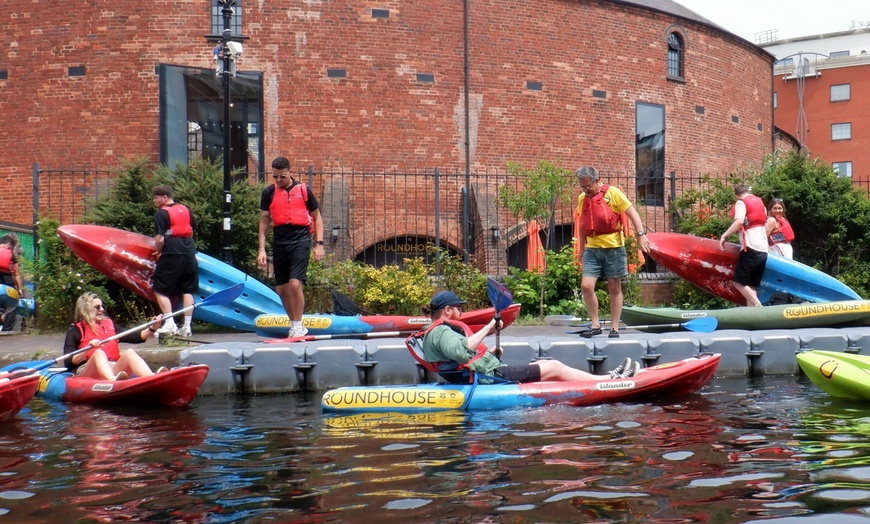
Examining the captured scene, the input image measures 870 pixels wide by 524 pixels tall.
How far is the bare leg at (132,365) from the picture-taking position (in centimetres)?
841

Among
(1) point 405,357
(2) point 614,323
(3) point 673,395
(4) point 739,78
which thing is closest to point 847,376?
(3) point 673,395

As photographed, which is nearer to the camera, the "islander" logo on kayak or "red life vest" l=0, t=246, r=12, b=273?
the "islander" logo on kayak

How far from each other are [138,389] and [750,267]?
7.74 meters

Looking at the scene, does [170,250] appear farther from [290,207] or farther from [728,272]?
[728,272]

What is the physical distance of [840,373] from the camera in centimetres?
755

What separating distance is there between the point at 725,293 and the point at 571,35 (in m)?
10.4

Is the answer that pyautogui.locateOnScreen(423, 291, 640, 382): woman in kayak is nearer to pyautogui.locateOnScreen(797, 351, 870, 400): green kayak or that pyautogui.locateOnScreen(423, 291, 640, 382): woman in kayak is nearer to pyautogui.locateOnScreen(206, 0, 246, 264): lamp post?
pyautogui.locateOnScreen(797, 351, 870, 400): green kayak

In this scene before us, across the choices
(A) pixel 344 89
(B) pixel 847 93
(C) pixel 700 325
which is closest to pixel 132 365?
(C) pixel 700 325

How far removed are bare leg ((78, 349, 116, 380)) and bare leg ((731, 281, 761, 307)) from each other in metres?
7.82

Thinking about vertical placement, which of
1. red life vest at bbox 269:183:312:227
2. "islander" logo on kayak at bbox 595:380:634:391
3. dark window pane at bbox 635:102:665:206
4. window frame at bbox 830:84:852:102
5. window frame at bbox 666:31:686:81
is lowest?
"islander" logo on kayak at bbox 595:380:634:391

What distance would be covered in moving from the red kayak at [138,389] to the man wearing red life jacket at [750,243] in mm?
6972

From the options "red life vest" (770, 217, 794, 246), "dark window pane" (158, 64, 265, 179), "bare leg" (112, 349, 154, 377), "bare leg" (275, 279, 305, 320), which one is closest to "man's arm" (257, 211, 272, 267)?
"bare leg" (275, 279, 305, 320)

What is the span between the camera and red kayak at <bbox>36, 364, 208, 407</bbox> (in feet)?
26.0

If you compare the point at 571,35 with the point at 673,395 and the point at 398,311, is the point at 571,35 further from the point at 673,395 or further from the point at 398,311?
the point at 673,395
